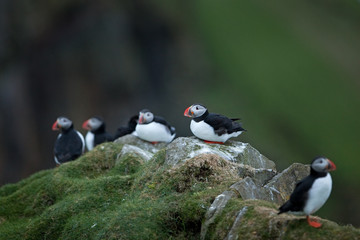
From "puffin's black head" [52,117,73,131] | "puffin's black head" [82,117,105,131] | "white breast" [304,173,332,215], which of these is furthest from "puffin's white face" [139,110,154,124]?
"white breast" [304,173,332,215]

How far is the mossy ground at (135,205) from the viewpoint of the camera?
6.11 meters

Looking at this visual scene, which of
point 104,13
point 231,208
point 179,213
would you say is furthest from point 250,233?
point 104,13

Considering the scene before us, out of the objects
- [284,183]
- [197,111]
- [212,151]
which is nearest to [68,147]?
[197,111]

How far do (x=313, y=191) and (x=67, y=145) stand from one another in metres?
7.13

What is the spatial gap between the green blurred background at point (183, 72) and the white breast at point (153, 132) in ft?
43.0

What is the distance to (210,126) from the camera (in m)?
8.20

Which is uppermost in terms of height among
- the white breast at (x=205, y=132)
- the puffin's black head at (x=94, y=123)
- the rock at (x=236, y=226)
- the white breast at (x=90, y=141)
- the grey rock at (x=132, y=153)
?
the white breast at (x=205, y=132)

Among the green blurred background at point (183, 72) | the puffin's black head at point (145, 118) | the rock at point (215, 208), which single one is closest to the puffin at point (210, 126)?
the rock at point (215, 208)

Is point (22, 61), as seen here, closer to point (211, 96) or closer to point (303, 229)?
point (211, 96)

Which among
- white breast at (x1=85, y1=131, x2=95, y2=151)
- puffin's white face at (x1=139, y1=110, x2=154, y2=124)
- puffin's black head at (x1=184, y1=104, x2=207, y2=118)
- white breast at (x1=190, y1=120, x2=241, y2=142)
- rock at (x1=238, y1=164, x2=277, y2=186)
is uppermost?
puffin's black head at (x1=184, y1=104, x2=207, y2=118)

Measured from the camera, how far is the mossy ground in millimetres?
6113

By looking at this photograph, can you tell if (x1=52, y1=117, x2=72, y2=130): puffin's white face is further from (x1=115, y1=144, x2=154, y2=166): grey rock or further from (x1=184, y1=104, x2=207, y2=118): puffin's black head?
(x1=184, y1=104, x2=207, y2=118): puffin's black head

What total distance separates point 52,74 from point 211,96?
25.7ft

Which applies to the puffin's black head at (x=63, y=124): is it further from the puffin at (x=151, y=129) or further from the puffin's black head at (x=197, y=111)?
the puffin's black head at (x=197, y=111)
